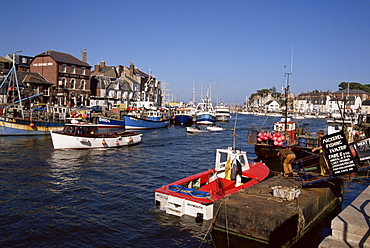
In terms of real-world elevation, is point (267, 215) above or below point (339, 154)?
below

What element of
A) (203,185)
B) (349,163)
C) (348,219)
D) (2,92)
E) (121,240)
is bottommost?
(121,240)

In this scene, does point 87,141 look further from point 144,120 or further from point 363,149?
point 144,120

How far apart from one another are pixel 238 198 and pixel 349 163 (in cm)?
433

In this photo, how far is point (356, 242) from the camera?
7699mm

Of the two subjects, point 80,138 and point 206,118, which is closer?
point 80,138

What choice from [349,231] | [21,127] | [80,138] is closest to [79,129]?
[80,138]

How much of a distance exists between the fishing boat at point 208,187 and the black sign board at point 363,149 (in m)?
5.14

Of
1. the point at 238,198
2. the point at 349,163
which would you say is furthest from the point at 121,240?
the point at 349,163

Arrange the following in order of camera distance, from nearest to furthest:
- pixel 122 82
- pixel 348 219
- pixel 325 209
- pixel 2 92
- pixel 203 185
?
pixel 348 219 → pixel 325 209 → pixel 203 185 → pixel 2 92 → pixel 122 82

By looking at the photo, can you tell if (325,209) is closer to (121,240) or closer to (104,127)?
(121,240)

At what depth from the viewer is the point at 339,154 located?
1184cm

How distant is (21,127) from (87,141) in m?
13.7

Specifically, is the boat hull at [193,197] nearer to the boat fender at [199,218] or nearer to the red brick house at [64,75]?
the boat fender at [199,218]

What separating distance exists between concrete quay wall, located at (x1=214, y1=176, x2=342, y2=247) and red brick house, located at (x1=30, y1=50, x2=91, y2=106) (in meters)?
56.8
